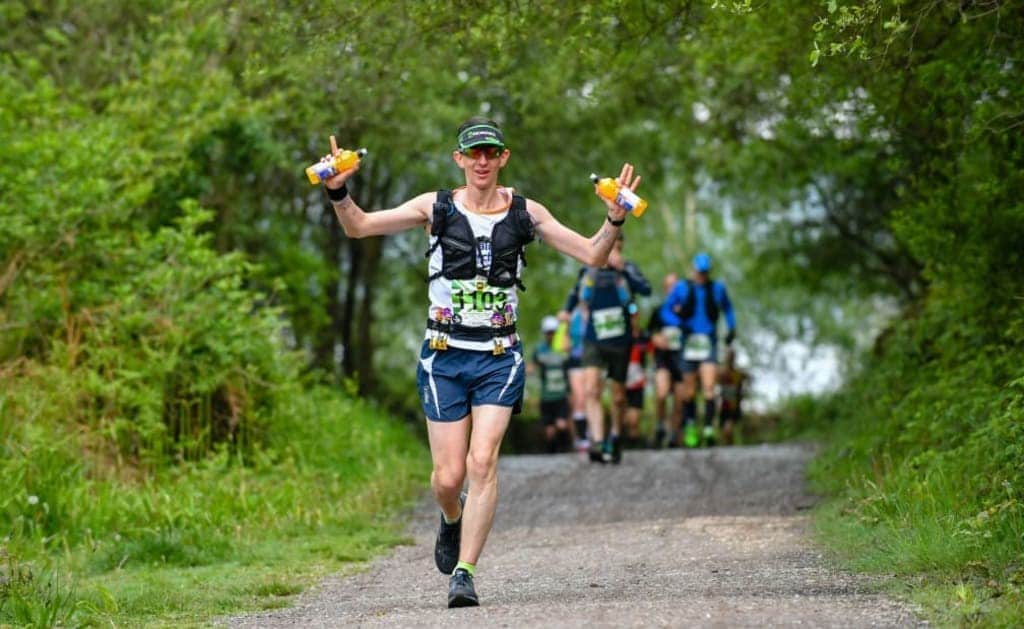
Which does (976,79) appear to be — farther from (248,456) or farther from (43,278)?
(43,278)

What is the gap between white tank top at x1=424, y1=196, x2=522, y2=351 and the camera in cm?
826

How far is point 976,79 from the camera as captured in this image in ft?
41.2

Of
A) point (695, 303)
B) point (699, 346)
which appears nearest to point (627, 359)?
point (695, 303)

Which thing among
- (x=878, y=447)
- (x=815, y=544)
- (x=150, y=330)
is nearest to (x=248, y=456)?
(x=150, y=330)

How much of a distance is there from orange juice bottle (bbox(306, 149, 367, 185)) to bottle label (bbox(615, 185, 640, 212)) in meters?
1.17

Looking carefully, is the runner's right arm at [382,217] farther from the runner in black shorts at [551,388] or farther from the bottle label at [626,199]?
the runner in black shorts at [551,388]

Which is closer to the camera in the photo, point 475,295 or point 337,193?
point 337,193

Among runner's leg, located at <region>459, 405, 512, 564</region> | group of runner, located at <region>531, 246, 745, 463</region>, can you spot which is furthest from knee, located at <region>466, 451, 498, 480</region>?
group of runner, located at <region>531, 246, 745, 463</region>

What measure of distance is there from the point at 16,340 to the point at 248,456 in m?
2.22

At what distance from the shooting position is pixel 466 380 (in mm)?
8320

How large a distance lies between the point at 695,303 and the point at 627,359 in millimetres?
3151

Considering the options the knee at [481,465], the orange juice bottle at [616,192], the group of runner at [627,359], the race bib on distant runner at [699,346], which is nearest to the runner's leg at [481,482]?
the knee at [481,465]

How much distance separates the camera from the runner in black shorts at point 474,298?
8227mm

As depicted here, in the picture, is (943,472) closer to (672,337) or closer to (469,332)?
(469,332)
